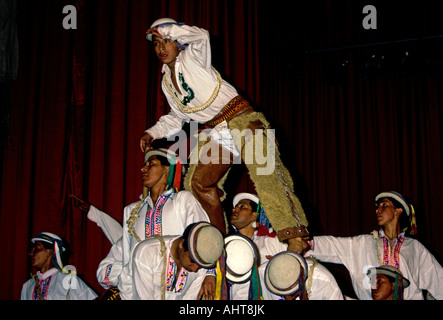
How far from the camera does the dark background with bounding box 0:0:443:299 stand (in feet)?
17.3

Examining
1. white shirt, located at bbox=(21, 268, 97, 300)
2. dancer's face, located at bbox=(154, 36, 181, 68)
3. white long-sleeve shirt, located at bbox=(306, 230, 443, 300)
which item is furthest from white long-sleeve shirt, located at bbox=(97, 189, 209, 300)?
white long-sleeve shirt, located at bbox=(306, 230, 443, 300)

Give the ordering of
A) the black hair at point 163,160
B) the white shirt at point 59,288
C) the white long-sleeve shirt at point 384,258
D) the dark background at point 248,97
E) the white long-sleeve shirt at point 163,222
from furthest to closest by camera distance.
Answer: the dark background at point 248,97, the white shirt at point 59,288, the white long-sleeve shirt at point 384,258, the black hair at point 163,160, the white long-sleeve shirt at point 163,222

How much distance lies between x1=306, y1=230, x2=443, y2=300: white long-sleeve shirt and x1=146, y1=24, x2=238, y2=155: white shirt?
1072 millimetres

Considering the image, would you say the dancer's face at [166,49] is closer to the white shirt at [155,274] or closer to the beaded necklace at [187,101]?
the beaded necklace at [187,101]

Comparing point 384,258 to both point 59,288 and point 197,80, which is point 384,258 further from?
point 59,288

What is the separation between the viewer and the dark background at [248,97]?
528 centimetres

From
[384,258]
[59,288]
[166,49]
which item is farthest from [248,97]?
→ [59,288]

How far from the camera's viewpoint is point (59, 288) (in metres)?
4.13

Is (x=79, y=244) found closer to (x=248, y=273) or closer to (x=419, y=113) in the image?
(x=248, y=273)

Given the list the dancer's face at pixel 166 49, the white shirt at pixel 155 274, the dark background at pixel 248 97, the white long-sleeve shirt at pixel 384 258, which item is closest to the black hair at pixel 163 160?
Answer: the dancer's face at pixel 166 49

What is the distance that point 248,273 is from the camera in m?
2.93

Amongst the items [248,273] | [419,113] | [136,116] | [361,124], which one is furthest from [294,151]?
[248,273]

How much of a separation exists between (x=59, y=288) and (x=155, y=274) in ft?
5.13

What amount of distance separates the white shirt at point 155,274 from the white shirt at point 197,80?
944mm
